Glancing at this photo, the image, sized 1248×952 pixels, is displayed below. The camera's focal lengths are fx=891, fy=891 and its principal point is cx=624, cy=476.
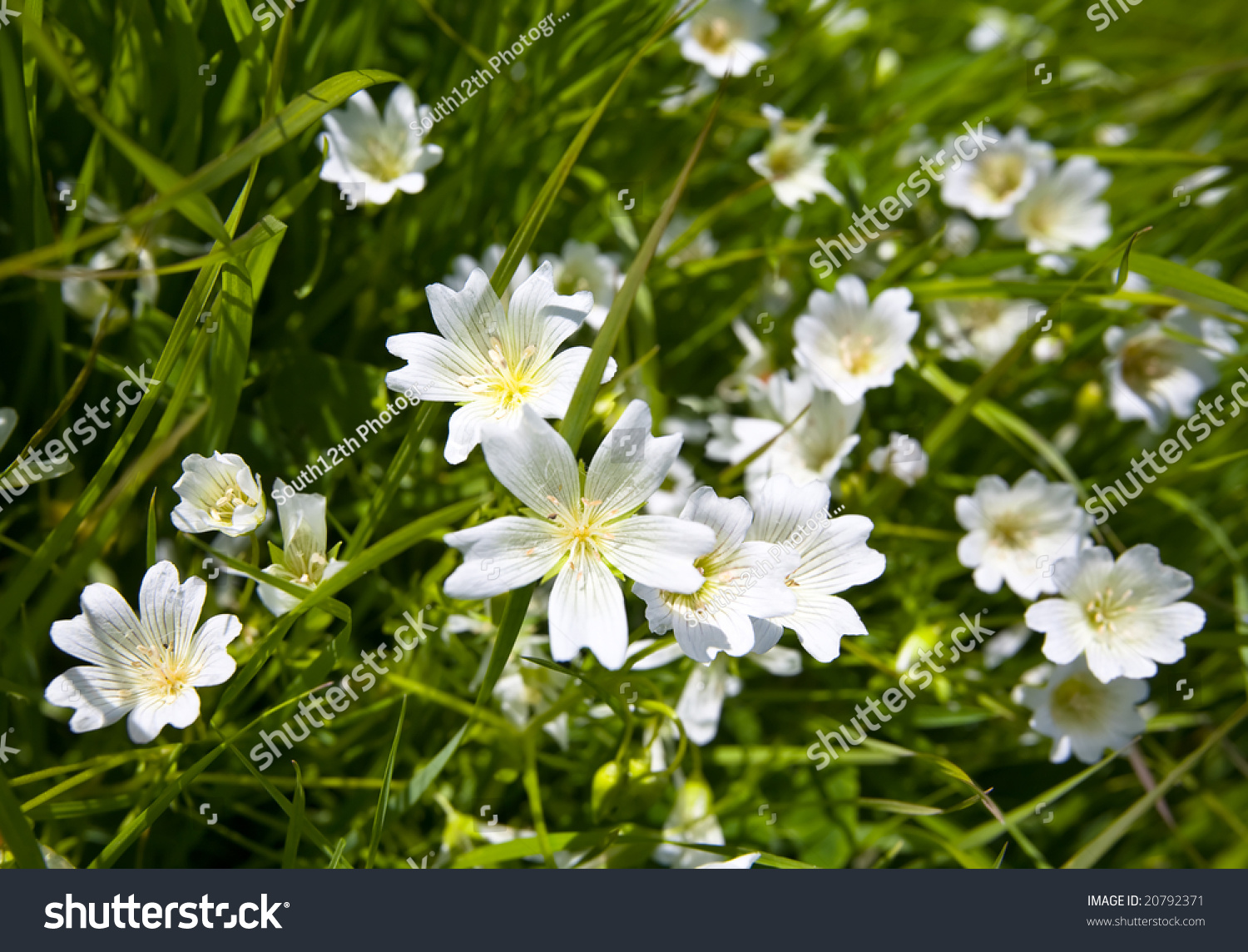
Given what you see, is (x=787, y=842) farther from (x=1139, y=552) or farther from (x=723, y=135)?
(x=723, y=135)

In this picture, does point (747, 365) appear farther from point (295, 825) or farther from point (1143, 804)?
point (295, 825)

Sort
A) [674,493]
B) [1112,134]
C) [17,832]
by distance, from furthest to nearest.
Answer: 1. [1112,134]
2. [674,493]
3. [17,832]

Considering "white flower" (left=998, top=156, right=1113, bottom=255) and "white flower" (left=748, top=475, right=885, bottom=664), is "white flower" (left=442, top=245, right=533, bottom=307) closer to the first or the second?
"white flower" (left=748, top=475, right=885, bottom=664)

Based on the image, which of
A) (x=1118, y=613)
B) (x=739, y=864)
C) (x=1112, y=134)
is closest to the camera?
(x=739, y=864)

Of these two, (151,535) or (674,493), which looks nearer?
(151,535)

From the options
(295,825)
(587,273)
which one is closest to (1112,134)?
(587,273)

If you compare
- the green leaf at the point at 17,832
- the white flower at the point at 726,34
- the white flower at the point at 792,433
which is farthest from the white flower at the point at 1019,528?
the green leaf at the point at 17,832

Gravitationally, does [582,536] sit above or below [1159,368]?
below

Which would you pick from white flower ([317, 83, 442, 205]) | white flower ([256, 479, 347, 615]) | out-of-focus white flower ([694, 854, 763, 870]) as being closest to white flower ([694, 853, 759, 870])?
out-of-focus white flower ([694, 854, 763, 870])

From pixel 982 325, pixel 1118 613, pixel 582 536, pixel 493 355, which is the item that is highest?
pixel 982 325
